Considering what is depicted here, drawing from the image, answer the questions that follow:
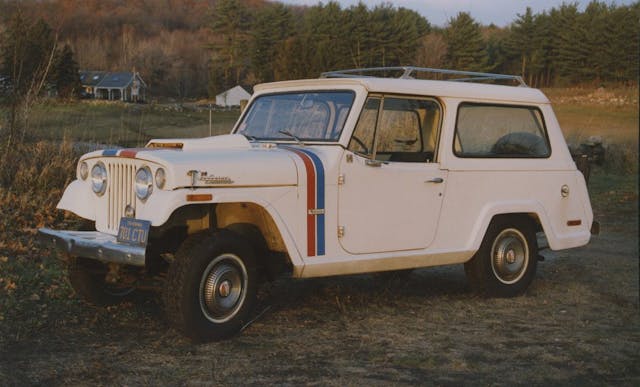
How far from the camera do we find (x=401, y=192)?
610cm

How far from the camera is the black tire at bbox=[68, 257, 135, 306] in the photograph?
5770mm

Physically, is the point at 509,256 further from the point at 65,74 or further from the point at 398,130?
the point at 65,74

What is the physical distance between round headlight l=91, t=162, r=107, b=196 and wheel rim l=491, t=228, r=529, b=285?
3402 millimetres

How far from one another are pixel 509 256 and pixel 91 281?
3642 mm

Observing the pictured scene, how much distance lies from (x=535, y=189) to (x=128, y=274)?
3726mm

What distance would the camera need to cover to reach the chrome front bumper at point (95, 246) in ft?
15.9

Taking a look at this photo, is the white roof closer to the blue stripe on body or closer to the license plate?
the blue stripe on body

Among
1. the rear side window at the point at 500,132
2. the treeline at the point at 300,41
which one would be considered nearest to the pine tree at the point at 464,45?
the treeline at the point at 300,41

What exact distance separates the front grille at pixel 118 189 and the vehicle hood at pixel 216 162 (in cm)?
6

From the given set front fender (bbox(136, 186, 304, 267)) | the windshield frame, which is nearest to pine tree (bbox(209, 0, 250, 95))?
the windshield frame

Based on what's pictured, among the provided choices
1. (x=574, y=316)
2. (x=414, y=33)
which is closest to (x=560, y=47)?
(x=414, y=33)

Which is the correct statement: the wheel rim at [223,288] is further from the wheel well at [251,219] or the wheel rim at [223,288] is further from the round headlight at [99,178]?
the round headlight at [99,178]

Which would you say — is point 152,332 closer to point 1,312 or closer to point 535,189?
point 1,312

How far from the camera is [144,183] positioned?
5.05 metres
